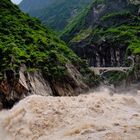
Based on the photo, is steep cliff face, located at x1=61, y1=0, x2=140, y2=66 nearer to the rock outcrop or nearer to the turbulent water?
the rock outcrop

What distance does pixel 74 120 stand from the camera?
33.4m

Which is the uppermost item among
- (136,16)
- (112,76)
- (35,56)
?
(136,16)

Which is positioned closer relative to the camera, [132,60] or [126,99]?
[126,99]

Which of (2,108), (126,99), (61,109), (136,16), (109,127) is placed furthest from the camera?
(136,16)

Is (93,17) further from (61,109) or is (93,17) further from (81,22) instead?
(61,109)

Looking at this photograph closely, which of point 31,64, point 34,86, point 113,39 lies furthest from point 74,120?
point 113,39

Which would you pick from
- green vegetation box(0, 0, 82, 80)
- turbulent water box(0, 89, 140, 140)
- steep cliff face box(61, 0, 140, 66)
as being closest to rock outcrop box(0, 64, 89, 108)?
green vegetation box(0, 0, 82, 80)

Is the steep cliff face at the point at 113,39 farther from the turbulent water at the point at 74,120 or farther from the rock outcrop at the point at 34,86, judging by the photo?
the turbulent water at the point at 74,120

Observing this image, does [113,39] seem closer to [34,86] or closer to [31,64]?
[31,64]

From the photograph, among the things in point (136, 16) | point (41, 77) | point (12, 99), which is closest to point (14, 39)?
point (41, 77)

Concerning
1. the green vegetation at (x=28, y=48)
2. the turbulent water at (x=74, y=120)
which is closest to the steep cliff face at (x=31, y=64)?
the green vegetation at (x=28, y=48)

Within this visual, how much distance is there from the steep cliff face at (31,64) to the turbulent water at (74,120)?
13.0 meters

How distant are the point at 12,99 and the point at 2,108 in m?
1.67

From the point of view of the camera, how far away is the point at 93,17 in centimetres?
15138
